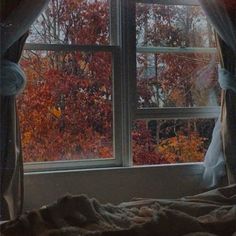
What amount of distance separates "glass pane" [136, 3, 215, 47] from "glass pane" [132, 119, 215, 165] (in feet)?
1.11

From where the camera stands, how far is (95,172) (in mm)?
1606

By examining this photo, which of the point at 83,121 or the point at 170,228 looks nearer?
the point at 170,228

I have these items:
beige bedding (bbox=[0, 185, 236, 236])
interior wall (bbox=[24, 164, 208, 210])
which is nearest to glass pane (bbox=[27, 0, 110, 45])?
interior wall (bbox=[24, 164, 208, 210])

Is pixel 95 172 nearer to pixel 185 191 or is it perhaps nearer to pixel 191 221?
pixel 185 191

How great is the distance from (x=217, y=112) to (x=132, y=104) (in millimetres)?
394

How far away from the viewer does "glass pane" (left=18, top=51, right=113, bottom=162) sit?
1.54 meters

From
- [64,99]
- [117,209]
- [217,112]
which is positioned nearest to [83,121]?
[64,99]

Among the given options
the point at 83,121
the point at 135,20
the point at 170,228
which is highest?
the point at 135,20

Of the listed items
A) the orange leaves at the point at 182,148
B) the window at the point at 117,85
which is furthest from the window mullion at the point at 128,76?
the orange leaves at the point at 182,148

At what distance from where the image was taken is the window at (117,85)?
155cm

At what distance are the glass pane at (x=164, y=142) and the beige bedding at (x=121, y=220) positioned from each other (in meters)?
0.40

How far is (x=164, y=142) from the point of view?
5.52ft

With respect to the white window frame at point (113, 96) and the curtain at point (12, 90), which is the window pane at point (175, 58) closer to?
the white window frame at point (113, 96)

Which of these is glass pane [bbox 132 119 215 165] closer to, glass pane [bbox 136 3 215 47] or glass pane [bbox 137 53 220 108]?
glass pane [bbox 137 53 220 108]
